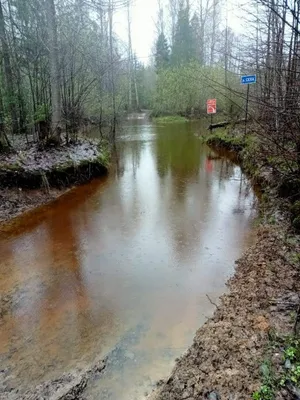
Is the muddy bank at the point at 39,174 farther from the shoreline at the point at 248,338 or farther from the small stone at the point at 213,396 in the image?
the small stone at the point at 213,396

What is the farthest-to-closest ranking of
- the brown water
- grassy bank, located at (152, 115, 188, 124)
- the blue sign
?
1. grassy bank, located at (152, 115, 188, 124)
2. the blue sign
3. the brown water

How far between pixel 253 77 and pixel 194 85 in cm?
1648

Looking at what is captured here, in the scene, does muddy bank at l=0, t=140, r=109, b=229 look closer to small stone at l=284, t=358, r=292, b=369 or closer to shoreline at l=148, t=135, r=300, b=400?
shoreline at l=148, t=135, r=300, b=400

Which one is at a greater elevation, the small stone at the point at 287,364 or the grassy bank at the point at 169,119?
the grassy bank at the point at 169,119

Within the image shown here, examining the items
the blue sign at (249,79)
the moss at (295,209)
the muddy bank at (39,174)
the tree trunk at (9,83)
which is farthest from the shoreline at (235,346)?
the tree trunk at (9,83)

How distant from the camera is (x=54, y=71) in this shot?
7.85 m

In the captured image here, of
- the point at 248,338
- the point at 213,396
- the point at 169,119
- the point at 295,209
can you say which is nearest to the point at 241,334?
the point at 248,338

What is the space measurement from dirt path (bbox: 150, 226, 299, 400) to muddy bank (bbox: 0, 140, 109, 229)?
4102 mm

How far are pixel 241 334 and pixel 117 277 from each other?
5.57ft

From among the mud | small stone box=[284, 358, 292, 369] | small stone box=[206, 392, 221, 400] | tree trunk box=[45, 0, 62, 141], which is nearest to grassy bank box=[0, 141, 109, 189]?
the mud

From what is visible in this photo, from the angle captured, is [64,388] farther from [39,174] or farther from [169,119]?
[169,119]

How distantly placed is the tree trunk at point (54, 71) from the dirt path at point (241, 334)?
6296 millimetres

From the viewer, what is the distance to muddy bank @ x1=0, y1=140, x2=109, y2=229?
582 cm

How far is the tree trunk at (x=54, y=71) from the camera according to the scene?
759 cm
